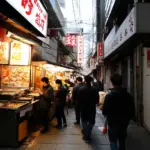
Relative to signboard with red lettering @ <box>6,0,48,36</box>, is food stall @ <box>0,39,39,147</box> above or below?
below

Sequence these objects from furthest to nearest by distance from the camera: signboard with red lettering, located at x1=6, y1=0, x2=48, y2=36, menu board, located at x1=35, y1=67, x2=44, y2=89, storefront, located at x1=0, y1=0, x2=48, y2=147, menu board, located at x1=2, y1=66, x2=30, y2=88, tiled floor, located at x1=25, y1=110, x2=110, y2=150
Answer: menu board, located at x1=35, y1=67, x2=44, y2=89 → menu board, located at x1=2, y1=66, x2=30, y2=88 → tiled floor, located at x1=25, y1=110, x2=110, y2=150 → storefront, located at x1=0, y1=0, x2=48, y2=147 → signboard with red lettering, located at x1=6, y1=0, x2=48, y2=36

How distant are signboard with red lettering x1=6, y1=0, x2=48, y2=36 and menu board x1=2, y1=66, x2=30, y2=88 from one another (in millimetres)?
2748

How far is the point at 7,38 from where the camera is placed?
697 centimetres

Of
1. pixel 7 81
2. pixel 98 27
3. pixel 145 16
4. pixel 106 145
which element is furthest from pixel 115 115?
pixel 98 27

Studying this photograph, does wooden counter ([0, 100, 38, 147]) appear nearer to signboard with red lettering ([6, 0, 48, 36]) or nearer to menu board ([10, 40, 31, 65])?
signboard with red lettering ([6, 0, 48, 36])

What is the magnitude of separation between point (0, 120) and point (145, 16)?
263 inches

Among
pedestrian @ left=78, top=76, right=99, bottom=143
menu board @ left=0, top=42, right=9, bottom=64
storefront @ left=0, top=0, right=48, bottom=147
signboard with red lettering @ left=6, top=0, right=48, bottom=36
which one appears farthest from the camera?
menu board @ left=0, top=42, right=9, bottom=64

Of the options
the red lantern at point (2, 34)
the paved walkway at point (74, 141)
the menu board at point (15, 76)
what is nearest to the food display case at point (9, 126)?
the paved walkway at point (74, 141)

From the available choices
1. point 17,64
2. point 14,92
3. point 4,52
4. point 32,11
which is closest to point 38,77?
point 17,64

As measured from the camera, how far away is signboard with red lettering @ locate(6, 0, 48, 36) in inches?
219

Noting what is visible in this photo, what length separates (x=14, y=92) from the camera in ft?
27.5

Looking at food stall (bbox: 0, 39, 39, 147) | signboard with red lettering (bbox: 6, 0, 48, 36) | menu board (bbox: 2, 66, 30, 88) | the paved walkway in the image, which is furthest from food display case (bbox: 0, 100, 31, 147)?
menu board (bbox: 2, 66, 30, 88)

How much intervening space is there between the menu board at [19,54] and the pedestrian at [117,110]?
246 inches

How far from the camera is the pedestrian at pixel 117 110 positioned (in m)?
4.55
